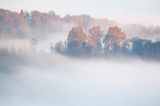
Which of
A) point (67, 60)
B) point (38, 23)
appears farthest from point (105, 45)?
point (38, 23)

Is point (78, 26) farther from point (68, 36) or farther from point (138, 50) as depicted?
point (138, 50)

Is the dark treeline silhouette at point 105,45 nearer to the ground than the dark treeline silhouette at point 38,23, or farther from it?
nearer to the ground

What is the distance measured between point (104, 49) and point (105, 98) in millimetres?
692

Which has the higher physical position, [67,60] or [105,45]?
[105,45]

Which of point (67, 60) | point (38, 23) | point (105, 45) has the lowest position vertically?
point (67, 60)

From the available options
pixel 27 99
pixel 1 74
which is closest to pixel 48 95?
pixel 27 99

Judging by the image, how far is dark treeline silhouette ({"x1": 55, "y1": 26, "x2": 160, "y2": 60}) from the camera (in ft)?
19.3

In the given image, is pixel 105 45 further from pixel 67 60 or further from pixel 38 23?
pixel 38 23

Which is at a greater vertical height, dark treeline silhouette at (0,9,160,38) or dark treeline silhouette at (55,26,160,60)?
dark treeline silhouette at (0,9,160,38)

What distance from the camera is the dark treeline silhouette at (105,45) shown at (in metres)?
5.88

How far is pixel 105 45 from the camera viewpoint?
5953 mm

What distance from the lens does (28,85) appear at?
5.95 metres

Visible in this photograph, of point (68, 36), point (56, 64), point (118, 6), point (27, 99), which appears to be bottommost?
point (27, 99)

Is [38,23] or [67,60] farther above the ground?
[38,23]
